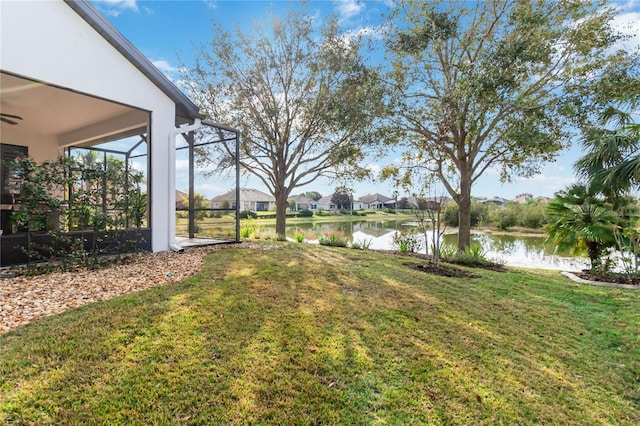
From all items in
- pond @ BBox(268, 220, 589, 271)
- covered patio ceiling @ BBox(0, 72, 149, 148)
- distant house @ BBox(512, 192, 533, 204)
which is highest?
covered patio ceiling @ BBox(0, 72, 149, 148)

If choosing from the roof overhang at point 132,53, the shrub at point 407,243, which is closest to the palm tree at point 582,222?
the shrub at point 407,243

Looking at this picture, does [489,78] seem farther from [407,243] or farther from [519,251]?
[519,251]

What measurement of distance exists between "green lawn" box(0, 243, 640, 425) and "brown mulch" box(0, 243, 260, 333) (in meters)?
0.34

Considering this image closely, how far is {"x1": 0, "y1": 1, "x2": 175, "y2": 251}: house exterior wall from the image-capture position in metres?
4.52

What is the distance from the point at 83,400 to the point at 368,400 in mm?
1955

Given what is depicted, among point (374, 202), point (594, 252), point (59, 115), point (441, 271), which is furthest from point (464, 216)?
point (374, 202)

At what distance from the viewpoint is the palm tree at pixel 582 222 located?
6949mm

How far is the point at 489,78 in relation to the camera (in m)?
7.11

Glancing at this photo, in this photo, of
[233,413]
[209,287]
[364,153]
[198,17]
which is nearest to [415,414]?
[233,413]

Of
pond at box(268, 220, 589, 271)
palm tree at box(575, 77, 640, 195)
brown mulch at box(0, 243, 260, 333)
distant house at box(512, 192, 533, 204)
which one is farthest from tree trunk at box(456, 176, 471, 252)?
distant house at box(512, 192, 533, 204)

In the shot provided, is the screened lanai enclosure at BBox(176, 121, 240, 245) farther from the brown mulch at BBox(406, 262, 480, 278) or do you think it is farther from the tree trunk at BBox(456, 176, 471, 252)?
the tree trunk at BBox(456, 176, 471, 252)

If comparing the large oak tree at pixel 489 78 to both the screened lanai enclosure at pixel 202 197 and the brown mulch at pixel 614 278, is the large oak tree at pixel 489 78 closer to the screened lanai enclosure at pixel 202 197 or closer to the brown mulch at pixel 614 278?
the brown mulch at pixel 614 278

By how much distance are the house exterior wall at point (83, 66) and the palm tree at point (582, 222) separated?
978 cm

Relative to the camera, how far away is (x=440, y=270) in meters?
6.31
